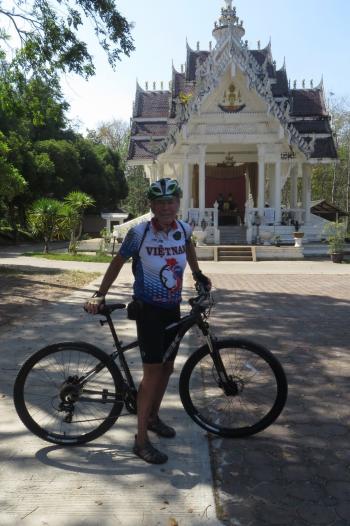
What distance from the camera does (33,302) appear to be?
9.04 m

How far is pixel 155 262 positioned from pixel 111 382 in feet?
2.90

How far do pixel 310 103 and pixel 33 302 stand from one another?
24.3 m

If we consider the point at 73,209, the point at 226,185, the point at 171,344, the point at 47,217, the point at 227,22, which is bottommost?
the point at 171,344

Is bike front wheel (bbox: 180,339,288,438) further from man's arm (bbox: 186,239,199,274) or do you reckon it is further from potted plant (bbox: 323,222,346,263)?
potted plant (bbox: 323,222,346,263)

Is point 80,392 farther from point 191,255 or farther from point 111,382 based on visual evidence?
point 191,255

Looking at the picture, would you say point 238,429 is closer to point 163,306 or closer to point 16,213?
point 163,306

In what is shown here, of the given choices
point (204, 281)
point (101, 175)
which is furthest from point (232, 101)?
point (204, 281)

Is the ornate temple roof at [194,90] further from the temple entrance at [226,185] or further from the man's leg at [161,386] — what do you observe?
the man's leg at [161,386]

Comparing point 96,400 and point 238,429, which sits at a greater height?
point 96,400

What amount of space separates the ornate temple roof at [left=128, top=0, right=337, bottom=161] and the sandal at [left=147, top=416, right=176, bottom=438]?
22.4 m

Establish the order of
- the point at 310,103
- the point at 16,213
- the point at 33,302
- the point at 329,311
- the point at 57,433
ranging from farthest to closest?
the point at 16,213
the point at 310,103
the point at 33,302
the point at 329,311
the point at 57,433

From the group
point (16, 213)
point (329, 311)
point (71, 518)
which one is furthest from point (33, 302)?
point (16, 213)

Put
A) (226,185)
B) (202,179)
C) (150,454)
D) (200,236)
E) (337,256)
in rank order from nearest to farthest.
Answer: (150,454), (337,256), (200,236), (202,179), (226,185)

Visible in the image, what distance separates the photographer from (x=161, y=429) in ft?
11.5
